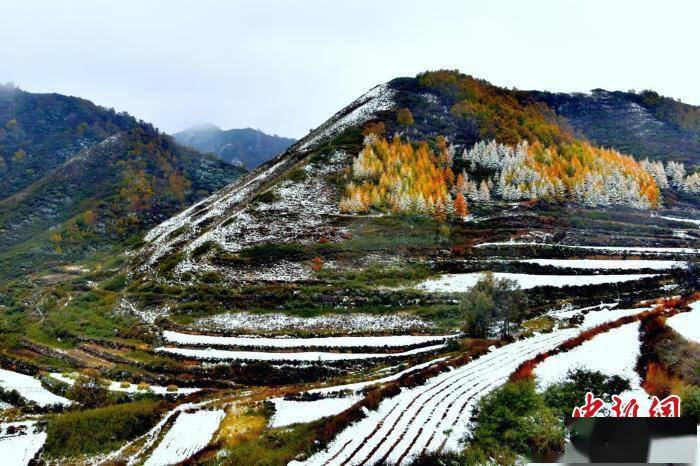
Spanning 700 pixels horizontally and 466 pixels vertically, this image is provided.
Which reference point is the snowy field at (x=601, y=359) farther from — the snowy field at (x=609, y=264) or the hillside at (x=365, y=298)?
the snowy field at (x=609, y=264)

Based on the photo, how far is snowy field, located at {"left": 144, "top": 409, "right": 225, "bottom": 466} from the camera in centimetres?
2659

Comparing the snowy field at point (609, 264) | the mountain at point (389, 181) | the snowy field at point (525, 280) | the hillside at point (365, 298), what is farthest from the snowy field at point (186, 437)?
the snowy field at point (609, 264)

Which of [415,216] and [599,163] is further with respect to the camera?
[599,163]

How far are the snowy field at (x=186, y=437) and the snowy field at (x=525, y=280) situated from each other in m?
40.9

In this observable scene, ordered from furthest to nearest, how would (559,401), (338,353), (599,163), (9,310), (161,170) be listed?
(161,170)
(599,163)
(9,310)
(338,353)
(559,401)

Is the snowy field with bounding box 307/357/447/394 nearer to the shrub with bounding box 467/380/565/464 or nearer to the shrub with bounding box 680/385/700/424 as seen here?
the shrub with bounding box 467/380/565/464

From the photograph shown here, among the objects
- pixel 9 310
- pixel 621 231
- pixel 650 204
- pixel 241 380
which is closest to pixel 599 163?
pixel 650 204

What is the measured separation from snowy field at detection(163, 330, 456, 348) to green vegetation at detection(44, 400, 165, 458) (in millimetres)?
17952

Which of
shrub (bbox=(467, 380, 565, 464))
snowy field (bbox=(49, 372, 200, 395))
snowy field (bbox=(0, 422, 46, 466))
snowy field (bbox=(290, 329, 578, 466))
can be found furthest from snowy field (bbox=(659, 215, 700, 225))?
snowy field (bbox=(0, 422, 46, 466))

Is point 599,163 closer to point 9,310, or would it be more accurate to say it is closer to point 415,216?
point 415,216

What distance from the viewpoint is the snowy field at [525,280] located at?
207 ft

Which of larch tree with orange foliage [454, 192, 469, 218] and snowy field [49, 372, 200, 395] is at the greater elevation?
larch tree with orange foliage [454, 192, 469, 218]

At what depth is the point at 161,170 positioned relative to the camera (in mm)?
188500

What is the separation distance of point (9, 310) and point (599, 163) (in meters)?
147
